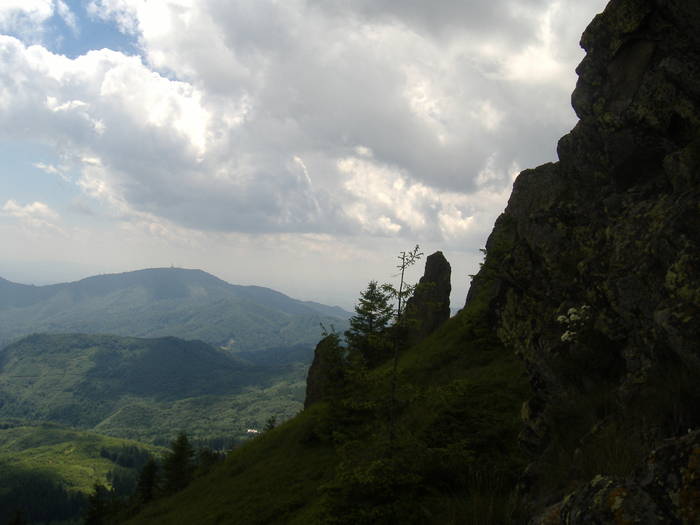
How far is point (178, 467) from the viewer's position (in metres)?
65.6

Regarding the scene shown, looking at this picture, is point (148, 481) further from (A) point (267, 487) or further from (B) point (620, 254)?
(B) point (620, 254)

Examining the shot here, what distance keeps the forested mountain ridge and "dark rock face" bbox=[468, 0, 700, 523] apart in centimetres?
3

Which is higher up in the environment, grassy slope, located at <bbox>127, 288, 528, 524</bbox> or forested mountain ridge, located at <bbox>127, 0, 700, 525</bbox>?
forested mountain ridge, located at <bbox>127, 0, 700, 525</bbox>

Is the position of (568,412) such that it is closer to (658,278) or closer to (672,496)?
(658,278)

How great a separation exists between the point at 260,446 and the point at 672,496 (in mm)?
45077

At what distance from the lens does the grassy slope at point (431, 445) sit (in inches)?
485

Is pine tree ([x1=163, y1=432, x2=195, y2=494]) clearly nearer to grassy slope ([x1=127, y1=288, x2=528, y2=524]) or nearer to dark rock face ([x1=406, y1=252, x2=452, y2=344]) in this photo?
grassy slope ([x1=127, y1=288, x2=528, y2=524])

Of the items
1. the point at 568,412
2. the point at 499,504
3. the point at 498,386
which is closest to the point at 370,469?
the point at 499,504

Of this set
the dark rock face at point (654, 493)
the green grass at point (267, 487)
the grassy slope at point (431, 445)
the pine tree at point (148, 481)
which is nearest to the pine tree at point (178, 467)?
the pine tree at point (148, 481)

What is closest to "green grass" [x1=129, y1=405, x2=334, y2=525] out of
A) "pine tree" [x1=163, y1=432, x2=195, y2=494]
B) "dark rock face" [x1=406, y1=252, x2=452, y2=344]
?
"pine tree" [x1=163, y1=432, x2=195, y2=494]

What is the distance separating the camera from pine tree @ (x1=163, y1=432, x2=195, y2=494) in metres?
62.5

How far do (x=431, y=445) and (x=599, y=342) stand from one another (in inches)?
321

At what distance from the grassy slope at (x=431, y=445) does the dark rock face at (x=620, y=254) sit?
3.14 m

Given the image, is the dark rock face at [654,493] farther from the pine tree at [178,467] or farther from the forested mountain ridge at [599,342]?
the pine tree at [178,467]
